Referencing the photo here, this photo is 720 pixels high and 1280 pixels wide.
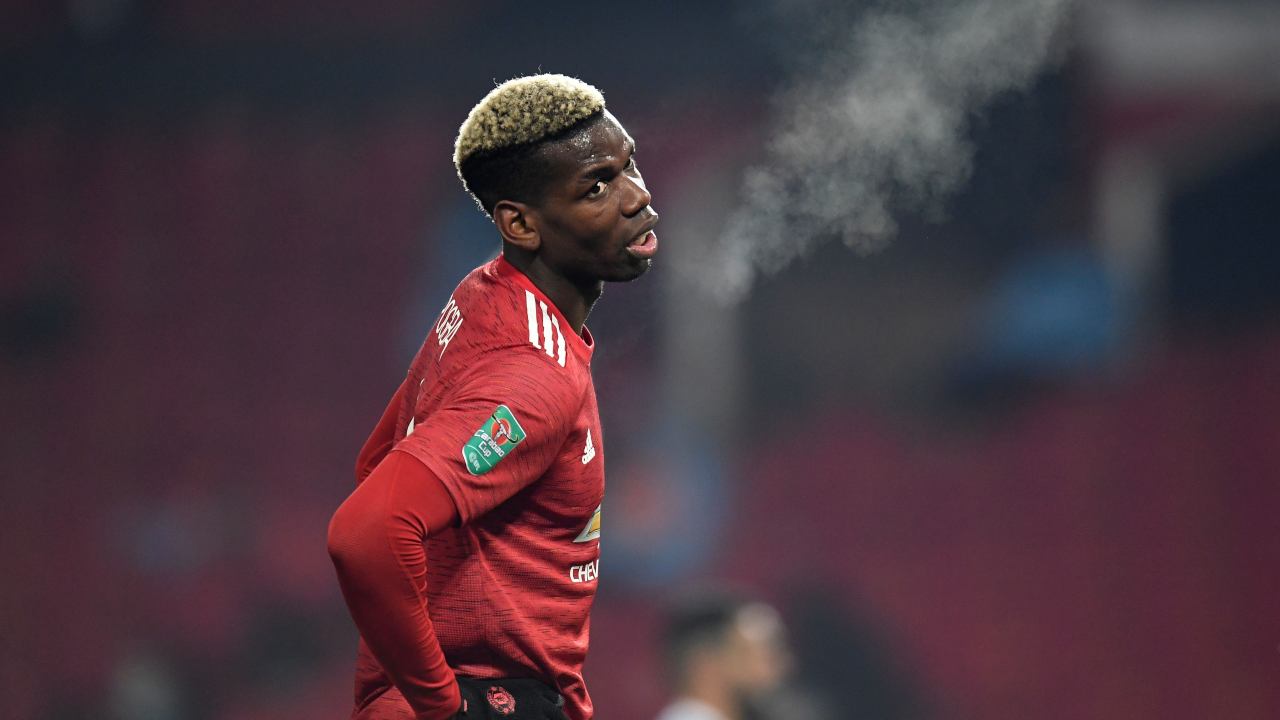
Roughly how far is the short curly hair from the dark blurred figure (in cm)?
224

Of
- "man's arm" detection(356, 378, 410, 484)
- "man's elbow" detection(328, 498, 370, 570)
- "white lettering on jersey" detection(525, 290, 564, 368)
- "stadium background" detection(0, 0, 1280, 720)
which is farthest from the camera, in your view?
"stadium background" detection(0, 0, 1280, 720)

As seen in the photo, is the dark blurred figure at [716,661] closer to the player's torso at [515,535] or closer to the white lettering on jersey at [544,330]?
the player's torso at [515,535]

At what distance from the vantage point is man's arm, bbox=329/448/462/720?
1.50 m

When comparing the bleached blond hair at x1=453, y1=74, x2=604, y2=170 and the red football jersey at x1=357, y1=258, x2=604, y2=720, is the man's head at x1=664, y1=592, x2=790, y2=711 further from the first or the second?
the bleached blond hair at x1=453, y1=74, x2=604, y2=170

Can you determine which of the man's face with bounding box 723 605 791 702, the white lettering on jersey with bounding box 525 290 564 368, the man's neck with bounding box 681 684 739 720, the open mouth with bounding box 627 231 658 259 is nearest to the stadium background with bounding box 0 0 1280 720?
the man's face with bounding box 723 605 791 702

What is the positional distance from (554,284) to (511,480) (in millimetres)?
336

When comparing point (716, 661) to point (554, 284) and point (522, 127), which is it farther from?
point (522, 127)

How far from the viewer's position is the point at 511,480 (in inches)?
62.6

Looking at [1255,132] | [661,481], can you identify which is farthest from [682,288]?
[1255,132]

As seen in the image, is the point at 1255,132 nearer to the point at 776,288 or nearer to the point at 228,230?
the point at 776,288

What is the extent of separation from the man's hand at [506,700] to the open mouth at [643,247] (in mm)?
583

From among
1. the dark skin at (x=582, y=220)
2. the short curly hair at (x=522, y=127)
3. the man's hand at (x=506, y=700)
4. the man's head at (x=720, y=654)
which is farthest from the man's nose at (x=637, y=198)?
the man's head at (x=720, y=654)

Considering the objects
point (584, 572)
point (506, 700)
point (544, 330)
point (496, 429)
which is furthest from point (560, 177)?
point (506, 700)

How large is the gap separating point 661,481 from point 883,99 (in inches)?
123
